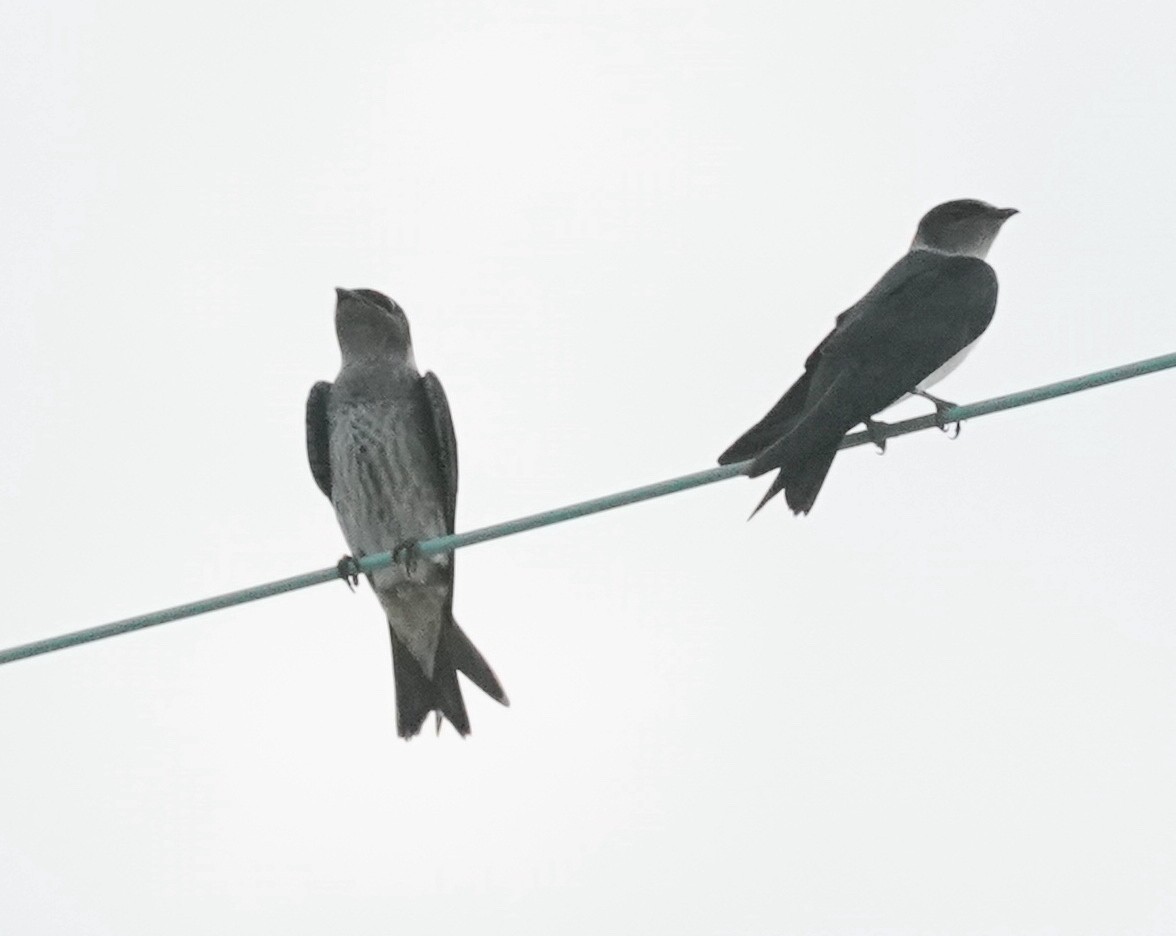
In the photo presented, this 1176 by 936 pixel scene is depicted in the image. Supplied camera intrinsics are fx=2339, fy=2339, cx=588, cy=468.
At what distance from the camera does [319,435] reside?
9031mm

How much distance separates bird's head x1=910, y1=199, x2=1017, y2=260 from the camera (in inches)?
370

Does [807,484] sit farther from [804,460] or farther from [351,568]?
[351,568]

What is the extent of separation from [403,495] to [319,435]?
0.54 metres

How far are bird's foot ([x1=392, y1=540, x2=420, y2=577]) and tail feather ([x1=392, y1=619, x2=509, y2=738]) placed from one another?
16.8 inches

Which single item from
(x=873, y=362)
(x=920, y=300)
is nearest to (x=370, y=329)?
(x=920, y=300)

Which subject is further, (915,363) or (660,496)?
(915,363)

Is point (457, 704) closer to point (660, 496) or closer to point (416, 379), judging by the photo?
point (416, 379)

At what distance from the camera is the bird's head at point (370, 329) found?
9.15 m

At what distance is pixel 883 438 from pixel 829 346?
0.91 m

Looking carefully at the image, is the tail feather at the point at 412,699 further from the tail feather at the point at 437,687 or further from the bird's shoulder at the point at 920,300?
the bird's shoulder at the point at 920,300

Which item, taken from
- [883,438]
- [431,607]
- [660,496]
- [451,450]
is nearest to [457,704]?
[431,607]

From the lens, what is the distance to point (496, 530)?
5.96m

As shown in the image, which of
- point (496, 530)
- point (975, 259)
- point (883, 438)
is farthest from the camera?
point (975, 259)

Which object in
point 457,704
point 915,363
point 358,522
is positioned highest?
point 915,363
